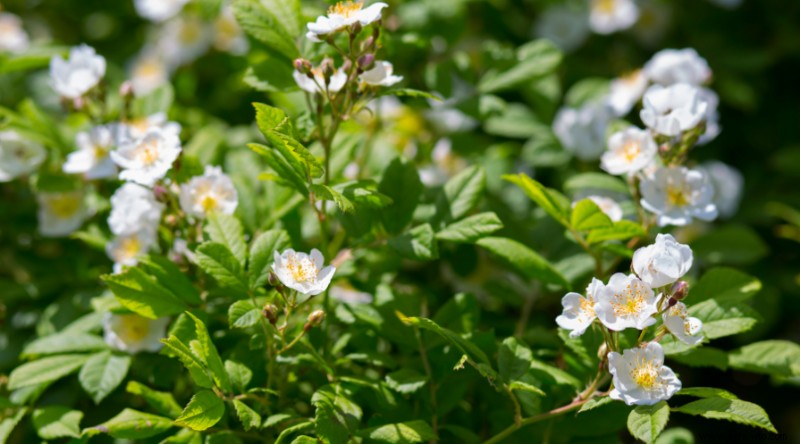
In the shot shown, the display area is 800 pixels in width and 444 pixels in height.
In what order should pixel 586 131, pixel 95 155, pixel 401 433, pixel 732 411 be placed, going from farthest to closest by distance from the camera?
pixel 586 131 → pixel 95 155 → pixel 401 433 → pixel 732 411

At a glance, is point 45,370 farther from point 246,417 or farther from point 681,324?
point 681,324

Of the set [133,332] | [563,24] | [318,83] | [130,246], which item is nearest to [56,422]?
[133,332]

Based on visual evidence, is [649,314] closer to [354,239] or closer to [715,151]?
[354,239]

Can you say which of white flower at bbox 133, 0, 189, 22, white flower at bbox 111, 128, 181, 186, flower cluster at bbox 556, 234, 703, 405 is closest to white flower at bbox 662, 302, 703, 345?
flower cluster at bbox 556, 234, 703, 405

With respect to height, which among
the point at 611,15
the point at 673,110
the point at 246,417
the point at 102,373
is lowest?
the point at 102,373

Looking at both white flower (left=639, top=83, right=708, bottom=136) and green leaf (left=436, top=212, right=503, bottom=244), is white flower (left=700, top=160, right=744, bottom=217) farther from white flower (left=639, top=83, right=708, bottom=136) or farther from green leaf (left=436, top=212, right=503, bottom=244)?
green leaf (left=436, top=212, right=503, bottom=244)

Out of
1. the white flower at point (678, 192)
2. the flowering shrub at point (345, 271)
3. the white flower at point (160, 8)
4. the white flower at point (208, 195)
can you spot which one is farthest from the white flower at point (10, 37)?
the white flower at point (678, 192)
